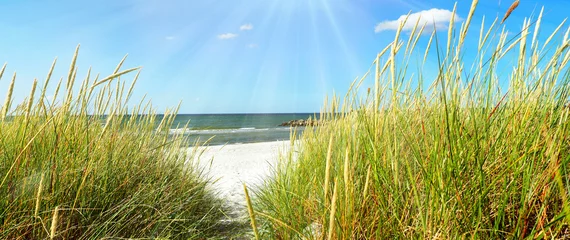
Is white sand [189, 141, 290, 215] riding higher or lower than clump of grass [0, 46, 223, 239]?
lower

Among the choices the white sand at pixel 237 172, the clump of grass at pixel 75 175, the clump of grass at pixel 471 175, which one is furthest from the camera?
the white sand at pixel 237 172

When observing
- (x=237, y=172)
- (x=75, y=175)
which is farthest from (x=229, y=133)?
(x=75, y=175)

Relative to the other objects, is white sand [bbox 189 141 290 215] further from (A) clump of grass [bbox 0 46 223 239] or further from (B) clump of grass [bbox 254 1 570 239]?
(B) clump of grass [bbox 254 1 570 239]

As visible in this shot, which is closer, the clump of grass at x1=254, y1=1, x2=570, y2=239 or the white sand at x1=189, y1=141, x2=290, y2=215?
the clump of grass at x1=254, y1=1, x2=570, y2=239

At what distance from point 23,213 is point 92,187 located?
0.29m

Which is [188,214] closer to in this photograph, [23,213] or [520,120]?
[23,213]

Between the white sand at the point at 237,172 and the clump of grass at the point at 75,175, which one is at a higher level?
the clump of grass at the point at 75,175

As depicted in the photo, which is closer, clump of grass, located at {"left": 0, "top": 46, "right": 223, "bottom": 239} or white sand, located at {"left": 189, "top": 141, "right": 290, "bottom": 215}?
clump of grass, located at {"left": 0, "top": 46, "right": 223, "bottom": 239}

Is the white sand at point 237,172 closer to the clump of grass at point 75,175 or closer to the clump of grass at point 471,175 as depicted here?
the clump of grass at point 75,175

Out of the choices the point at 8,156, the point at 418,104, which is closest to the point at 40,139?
the point at 8,156

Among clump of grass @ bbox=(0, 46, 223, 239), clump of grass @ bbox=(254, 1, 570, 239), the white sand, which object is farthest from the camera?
the white sand

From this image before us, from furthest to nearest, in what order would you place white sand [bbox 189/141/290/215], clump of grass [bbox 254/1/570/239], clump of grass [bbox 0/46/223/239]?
white sand [bbox 189/141/290/215], clump of grass [bbox 0/46/223/239], clump of grass [bbox 254/1/570/239]

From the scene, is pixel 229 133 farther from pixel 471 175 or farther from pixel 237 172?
pixel 471 175

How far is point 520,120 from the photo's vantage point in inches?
52.8
